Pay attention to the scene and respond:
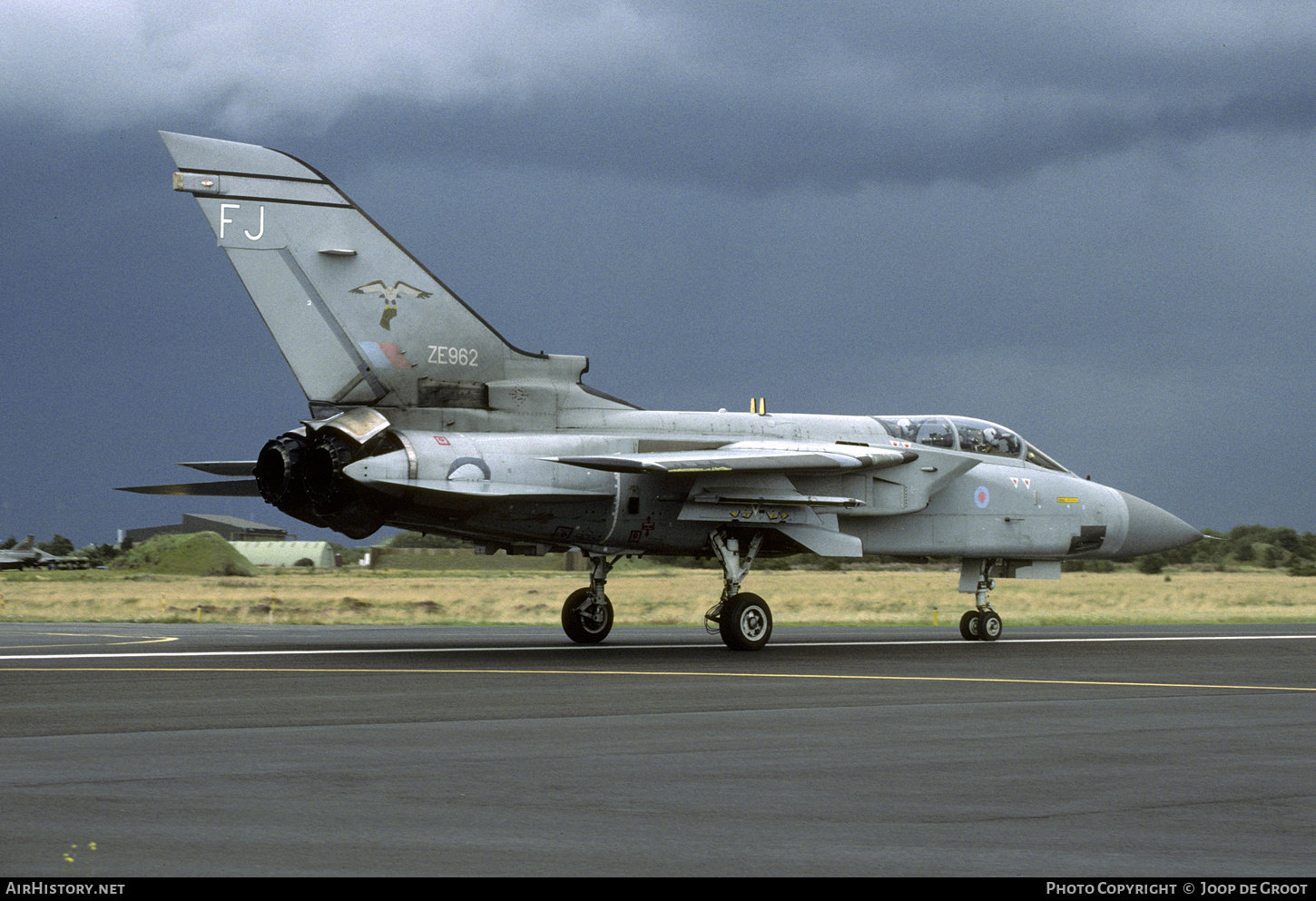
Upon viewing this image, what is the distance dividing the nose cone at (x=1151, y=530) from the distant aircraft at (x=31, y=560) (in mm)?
68577

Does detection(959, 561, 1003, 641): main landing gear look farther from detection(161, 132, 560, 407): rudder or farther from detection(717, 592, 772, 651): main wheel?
detection(161, 132, 560, 407): rudder

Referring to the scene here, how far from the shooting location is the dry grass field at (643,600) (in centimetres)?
3622

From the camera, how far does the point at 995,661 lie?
1883cm

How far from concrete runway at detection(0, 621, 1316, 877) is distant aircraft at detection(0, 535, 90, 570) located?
67.1 meters

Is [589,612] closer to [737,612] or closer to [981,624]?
[737,612]

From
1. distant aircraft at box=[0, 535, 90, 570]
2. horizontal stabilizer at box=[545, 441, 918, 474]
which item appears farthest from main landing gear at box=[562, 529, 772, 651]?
distant aircraft at box=[0, 535, 90, 570]

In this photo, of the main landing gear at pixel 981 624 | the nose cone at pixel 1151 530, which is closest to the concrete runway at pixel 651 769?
the main landing gear at pixel 981 624

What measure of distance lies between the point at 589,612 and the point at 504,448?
4.29 metres

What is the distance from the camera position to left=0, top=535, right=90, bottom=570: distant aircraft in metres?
78.2

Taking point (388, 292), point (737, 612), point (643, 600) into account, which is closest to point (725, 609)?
point (737, 612)

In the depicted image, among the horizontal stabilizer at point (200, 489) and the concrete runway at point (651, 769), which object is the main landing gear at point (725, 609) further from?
the horizontal stabilizer at point (200, 489)

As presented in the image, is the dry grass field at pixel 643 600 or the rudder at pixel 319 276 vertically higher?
the rudder at pixel 319 276

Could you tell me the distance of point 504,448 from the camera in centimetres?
1912
